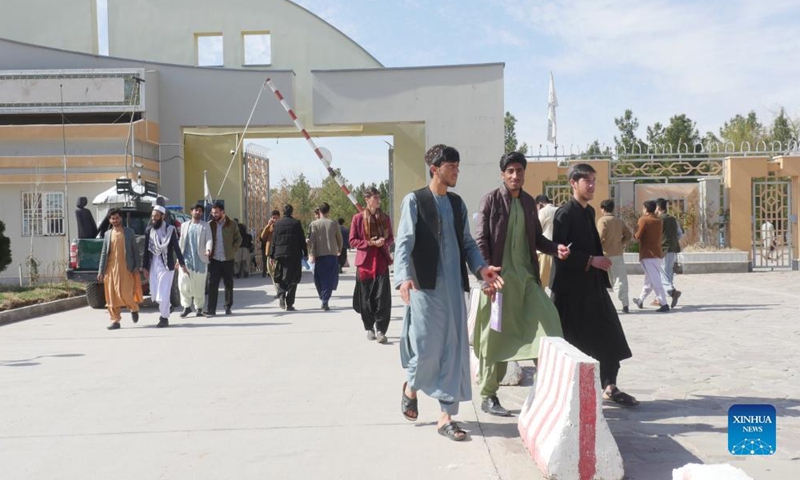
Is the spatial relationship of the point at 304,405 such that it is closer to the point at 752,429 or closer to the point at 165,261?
the point at 752,429

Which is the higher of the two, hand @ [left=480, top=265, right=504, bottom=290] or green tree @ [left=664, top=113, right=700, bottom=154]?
green tree @ [left=664, top=113, right=700, bottom=154]

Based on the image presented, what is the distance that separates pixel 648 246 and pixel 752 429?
440 inches

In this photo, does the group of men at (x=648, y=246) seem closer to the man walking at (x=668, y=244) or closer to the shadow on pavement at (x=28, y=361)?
the man walking at (x=668, y=244)

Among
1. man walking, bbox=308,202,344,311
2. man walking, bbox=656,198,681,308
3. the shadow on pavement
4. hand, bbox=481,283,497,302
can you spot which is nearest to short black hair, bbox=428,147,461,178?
hand, bbox=481,283,497,302

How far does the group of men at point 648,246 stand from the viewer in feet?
40.0

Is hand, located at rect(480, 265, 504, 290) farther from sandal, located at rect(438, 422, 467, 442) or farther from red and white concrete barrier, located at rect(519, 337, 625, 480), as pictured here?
red and white concrete barrier, located at rect(519, 337, 625, 480)

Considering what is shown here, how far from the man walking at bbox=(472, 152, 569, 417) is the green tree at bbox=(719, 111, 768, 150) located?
1684 inches

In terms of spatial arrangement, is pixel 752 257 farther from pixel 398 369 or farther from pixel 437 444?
pixel 437 444

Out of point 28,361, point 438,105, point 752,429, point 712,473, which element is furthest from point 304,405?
point 438,105

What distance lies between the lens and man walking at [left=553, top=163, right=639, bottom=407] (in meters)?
6.08

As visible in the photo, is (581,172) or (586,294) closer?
(586,294)

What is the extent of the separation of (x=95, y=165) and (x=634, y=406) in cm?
1829

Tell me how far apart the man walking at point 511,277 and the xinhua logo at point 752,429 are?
3.56 m

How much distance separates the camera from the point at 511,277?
591cm
